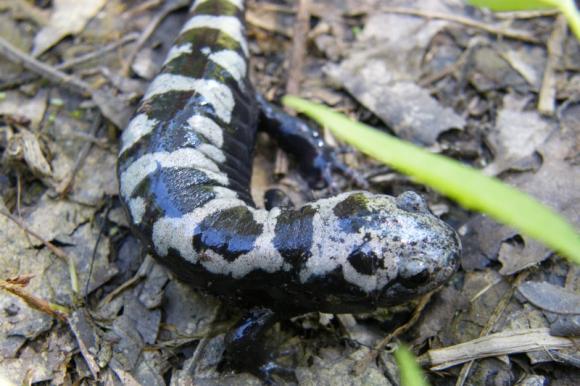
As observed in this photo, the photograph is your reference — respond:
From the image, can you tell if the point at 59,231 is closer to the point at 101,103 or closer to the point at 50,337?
the point at 50,337

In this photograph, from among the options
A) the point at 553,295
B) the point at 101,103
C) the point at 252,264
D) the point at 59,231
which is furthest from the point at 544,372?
the point at 101,103

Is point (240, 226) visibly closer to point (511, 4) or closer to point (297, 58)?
point (511, 4)

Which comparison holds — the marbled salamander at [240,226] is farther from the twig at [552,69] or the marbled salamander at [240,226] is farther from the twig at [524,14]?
the twig at [524,14]

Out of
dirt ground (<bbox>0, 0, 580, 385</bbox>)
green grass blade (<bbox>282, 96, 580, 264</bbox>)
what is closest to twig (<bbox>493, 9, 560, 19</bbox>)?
dirt ground (<bbox>0, 0, 580, 385</bbox>)

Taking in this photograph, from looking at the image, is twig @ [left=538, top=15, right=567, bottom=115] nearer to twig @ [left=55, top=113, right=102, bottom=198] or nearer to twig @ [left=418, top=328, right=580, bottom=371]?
twig @ [left=418, top=328, right=580, bottom=371]

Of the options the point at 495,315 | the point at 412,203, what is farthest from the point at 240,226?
the point at 495,315

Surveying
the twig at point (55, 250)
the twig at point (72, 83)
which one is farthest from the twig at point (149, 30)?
the twig at point (55, 250)
